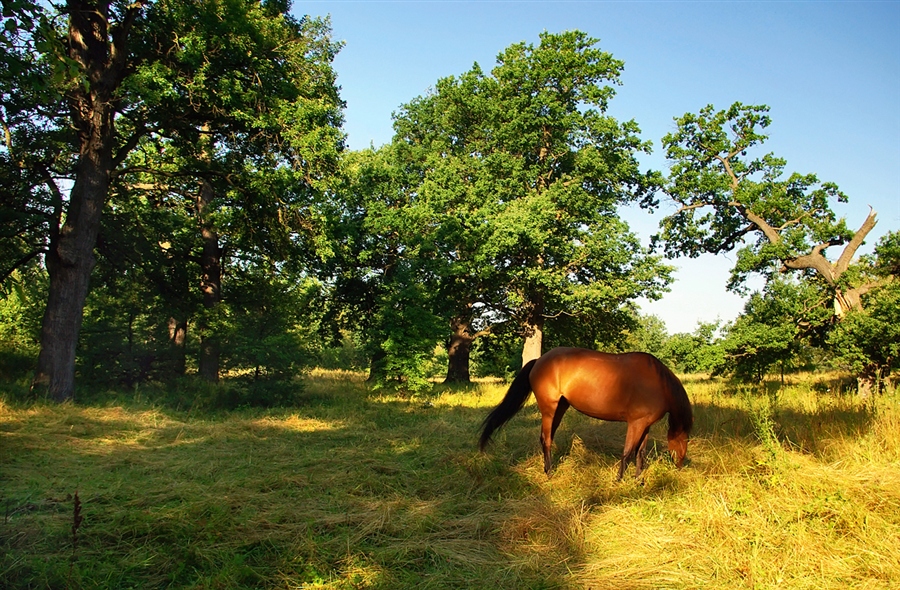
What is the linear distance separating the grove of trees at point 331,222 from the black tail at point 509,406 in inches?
293

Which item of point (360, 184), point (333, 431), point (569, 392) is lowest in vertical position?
point (333, 431)

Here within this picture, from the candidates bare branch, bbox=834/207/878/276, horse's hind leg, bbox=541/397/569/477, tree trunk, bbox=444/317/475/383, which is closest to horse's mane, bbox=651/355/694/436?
horse's hind leg, bbox=541/397/569/477

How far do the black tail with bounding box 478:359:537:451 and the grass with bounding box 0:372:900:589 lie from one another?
1.51 ft

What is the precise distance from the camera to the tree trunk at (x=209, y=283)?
1458cm

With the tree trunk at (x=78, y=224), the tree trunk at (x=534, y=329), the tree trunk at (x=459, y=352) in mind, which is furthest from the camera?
the tree trunk at (x=459, y=352)

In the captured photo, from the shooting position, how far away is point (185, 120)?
12.7 metres

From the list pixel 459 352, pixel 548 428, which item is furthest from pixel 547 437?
pixel 459 352

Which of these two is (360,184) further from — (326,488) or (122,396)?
(326,488)

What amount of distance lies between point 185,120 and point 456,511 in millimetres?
11404

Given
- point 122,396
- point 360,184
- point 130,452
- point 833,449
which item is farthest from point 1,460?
point 360,184

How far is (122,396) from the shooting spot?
12.8 metres

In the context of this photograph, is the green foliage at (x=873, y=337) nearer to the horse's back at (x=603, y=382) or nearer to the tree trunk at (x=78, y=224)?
the horse's back at (x=603, y=382)

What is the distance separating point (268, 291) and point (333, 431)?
7.47 metres

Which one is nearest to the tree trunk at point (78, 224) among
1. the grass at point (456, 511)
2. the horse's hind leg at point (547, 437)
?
the grass at point (456, 511)
